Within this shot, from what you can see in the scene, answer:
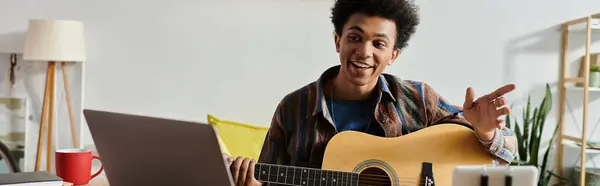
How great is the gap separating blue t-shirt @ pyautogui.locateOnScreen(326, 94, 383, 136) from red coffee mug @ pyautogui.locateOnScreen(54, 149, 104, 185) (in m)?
0.94

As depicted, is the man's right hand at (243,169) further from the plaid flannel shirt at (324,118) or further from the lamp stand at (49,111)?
the lamp stand at (49,111)

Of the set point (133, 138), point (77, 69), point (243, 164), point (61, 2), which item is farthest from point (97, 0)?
point (133, 138)

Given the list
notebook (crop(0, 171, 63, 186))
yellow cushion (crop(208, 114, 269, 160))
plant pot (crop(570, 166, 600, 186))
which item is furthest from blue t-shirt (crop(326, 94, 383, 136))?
plant pot (crop(570, 166, 600, 186))

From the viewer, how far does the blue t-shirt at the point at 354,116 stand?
1.36 metres

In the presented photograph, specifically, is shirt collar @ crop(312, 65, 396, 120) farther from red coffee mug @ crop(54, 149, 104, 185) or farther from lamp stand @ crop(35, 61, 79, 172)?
lamp stand @ crop(35, 61, 79, 172)

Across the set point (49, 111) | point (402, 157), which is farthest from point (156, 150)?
point (49, 111)

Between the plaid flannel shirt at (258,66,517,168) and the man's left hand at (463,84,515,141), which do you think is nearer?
the man's left hand at (463,84,515,141)

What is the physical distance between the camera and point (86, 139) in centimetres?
250

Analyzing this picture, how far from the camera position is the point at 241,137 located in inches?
91.2

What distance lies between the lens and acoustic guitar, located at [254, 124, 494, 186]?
135cm

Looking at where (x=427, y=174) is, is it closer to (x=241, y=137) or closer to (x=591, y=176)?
(x=241, y=137)

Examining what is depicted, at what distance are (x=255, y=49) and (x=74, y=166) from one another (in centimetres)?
93

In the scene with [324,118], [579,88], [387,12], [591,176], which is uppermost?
[387,12]

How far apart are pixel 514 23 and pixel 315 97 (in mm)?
1623
